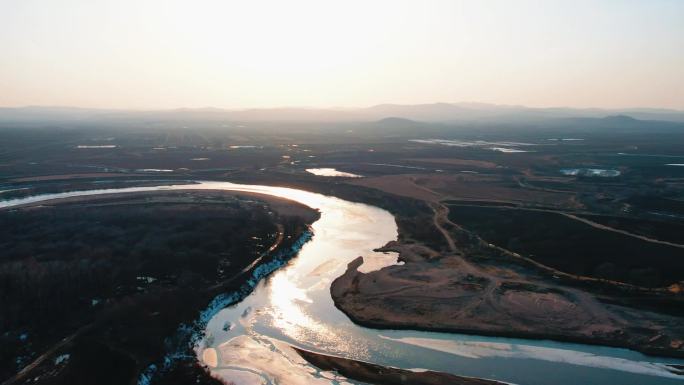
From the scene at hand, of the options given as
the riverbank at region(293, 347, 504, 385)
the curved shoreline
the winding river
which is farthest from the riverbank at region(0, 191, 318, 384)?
the curved shoreline

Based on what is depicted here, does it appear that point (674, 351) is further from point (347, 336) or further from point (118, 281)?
point (118, 281)

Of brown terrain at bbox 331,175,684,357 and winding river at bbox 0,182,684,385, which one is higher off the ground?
brown terrain at bbox 331,175,684,357

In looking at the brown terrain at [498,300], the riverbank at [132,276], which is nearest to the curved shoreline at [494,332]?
the brown terrain at [498,300]

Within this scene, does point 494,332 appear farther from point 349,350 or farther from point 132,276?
point 132,276

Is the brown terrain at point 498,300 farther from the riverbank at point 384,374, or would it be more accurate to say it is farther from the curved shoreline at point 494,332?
the riverbank at point 384,374

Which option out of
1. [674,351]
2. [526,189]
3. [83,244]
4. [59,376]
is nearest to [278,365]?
[59,376]

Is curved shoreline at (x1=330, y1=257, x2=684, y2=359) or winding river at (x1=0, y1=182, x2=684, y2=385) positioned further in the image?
curved shoreline at (x1=330, y1=257, x2=684, y2=359)

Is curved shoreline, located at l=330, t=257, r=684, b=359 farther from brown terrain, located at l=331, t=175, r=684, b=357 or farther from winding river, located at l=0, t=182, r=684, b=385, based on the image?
winding river, located at l=0, t=182, r=684, b=385

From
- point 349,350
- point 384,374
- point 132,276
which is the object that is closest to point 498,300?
point 349,350
